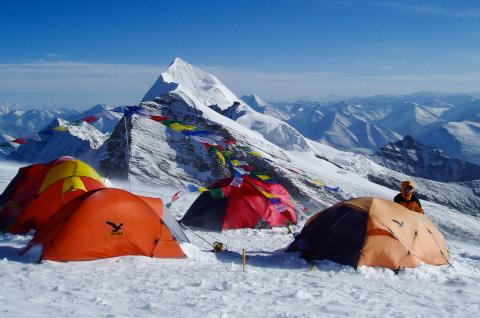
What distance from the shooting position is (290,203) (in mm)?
18953

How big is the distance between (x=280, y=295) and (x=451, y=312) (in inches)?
129

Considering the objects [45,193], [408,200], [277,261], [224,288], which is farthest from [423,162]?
[224,288]

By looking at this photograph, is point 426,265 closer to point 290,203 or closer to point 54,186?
point 290,203

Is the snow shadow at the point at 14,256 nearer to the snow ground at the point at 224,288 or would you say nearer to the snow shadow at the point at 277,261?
the snow ground at the point at 224,288

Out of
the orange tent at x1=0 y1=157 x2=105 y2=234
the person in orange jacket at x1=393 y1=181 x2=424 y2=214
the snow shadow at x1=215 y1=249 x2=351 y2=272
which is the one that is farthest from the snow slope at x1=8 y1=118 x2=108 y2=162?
the person in orange jacket at x1=393 y1=181 x2=424 y2=214

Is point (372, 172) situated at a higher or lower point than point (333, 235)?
lower

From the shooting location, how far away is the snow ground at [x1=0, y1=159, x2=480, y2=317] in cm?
804

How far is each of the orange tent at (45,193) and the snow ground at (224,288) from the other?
3.13 ft

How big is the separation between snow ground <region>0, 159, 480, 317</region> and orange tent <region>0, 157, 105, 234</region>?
0.96m

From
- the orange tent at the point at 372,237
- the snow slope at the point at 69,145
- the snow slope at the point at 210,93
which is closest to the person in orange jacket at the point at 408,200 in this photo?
the orange tent at the point at 372,237

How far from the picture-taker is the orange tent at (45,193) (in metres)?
13.6

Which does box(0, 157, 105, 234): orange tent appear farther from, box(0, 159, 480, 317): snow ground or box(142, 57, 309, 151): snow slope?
box(142, 57, 309, 151): snow slope

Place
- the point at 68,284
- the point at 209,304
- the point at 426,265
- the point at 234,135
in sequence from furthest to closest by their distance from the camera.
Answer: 1. the point at 234,135
2. the point at 426,265
3. the point at 68,284
4. the point at 209,304

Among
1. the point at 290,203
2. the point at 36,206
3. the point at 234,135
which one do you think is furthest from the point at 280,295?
the point at 234,135
